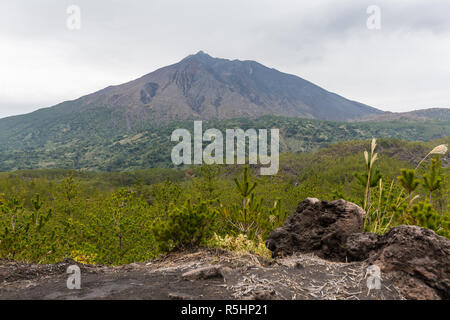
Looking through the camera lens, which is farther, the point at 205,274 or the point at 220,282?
the point at 205,274

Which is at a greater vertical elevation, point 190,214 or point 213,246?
point 190,214

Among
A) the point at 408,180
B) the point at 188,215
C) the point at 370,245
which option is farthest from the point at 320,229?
the point at 188,215

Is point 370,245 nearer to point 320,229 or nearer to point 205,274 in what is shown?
point 320,229

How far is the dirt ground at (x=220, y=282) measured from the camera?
14.6 ft

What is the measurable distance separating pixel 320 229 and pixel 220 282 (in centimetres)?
356

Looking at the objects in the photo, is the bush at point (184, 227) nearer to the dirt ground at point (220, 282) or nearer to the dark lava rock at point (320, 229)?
the dirt ground at point (220, 282)

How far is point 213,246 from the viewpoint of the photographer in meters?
7.75

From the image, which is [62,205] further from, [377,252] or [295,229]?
[377,252]

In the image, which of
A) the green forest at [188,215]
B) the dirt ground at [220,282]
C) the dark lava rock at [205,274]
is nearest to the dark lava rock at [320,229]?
the green forest at [188,215]

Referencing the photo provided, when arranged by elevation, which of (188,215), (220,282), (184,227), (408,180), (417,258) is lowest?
(220,282)

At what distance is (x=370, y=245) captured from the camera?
233 inches

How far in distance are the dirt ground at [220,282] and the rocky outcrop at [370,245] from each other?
339mm

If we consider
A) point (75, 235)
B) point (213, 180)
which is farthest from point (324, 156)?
point (75, 235)
